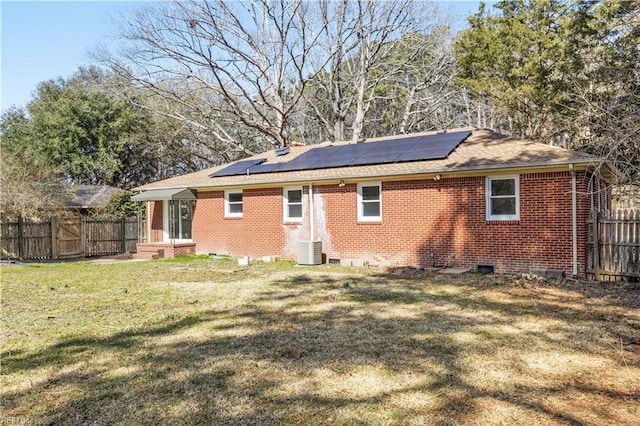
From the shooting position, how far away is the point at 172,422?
3.70m

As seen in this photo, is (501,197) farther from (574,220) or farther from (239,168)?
(239,168)

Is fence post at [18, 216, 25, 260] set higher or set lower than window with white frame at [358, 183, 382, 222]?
lower

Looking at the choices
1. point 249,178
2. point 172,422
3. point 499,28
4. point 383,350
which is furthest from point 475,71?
point 172,422

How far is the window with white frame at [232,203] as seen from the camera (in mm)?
17719

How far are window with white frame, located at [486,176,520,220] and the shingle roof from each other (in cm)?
59

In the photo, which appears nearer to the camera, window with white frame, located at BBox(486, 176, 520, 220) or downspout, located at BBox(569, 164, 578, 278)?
downspout, located at BBox(569, 164, 578, 278)

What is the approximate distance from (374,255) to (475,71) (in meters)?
15.5

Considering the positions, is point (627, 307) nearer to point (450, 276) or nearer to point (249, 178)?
point (450, 276)

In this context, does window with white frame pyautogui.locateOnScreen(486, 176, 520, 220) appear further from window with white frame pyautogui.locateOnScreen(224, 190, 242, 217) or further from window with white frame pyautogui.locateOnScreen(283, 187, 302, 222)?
window with white frame pyautogui.locateOnScreen(224, 190, 242, 217)

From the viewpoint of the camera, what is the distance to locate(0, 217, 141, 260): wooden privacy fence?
1764 cm

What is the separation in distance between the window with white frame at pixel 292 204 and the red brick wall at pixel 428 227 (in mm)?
252

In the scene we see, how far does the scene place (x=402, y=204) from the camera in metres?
13.9

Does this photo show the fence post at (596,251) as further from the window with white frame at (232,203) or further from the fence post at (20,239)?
the fence post at (20,239)

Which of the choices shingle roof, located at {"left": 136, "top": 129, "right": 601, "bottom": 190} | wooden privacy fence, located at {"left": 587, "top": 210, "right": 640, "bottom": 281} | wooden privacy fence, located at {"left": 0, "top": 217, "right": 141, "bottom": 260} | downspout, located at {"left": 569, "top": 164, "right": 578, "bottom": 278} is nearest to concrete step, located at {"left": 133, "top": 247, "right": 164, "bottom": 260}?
wooden privacy fence, located at {"left": 0, "top": 217, "right": 141, "bottom": 260}
